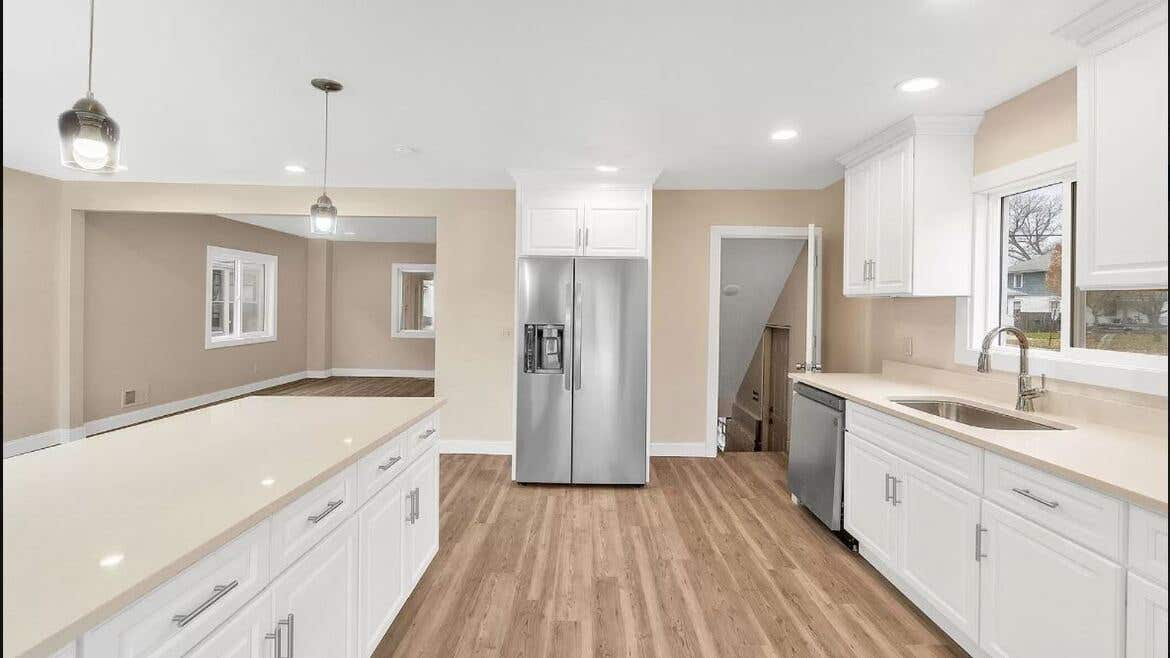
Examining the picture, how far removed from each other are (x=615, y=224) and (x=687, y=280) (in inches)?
39.2

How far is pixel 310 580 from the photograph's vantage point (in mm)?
1777

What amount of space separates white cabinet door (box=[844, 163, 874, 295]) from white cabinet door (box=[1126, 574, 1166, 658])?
2.18 m

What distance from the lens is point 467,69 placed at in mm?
2793

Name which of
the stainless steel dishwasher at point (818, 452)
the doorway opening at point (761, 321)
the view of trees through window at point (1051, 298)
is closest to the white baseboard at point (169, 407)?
the doorway opening at point (761, 321)

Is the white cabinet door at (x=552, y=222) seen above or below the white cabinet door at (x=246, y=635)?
above

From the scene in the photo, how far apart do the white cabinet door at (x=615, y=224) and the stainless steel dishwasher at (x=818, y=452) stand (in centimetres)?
151

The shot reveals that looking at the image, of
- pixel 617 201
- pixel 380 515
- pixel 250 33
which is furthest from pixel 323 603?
pixel 617 201

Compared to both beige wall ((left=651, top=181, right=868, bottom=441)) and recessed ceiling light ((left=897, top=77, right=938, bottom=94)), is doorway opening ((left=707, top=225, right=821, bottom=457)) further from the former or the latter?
recessed ceiling light ((left=897, top=77, right=938, bottom=94))

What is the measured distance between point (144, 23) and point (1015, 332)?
3890 millimetres

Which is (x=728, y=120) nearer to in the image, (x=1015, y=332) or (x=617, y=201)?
(x=617, y=201)

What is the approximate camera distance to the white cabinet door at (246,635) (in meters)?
1.40

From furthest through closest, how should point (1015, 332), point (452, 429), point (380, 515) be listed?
point (452, 429) → point (1015, 332) → point (380, 515)

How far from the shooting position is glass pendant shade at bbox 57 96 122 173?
5.56ft

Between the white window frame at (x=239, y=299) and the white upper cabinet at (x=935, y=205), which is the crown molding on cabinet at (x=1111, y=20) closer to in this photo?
the white upper cabinet at (x=935, y=205)
